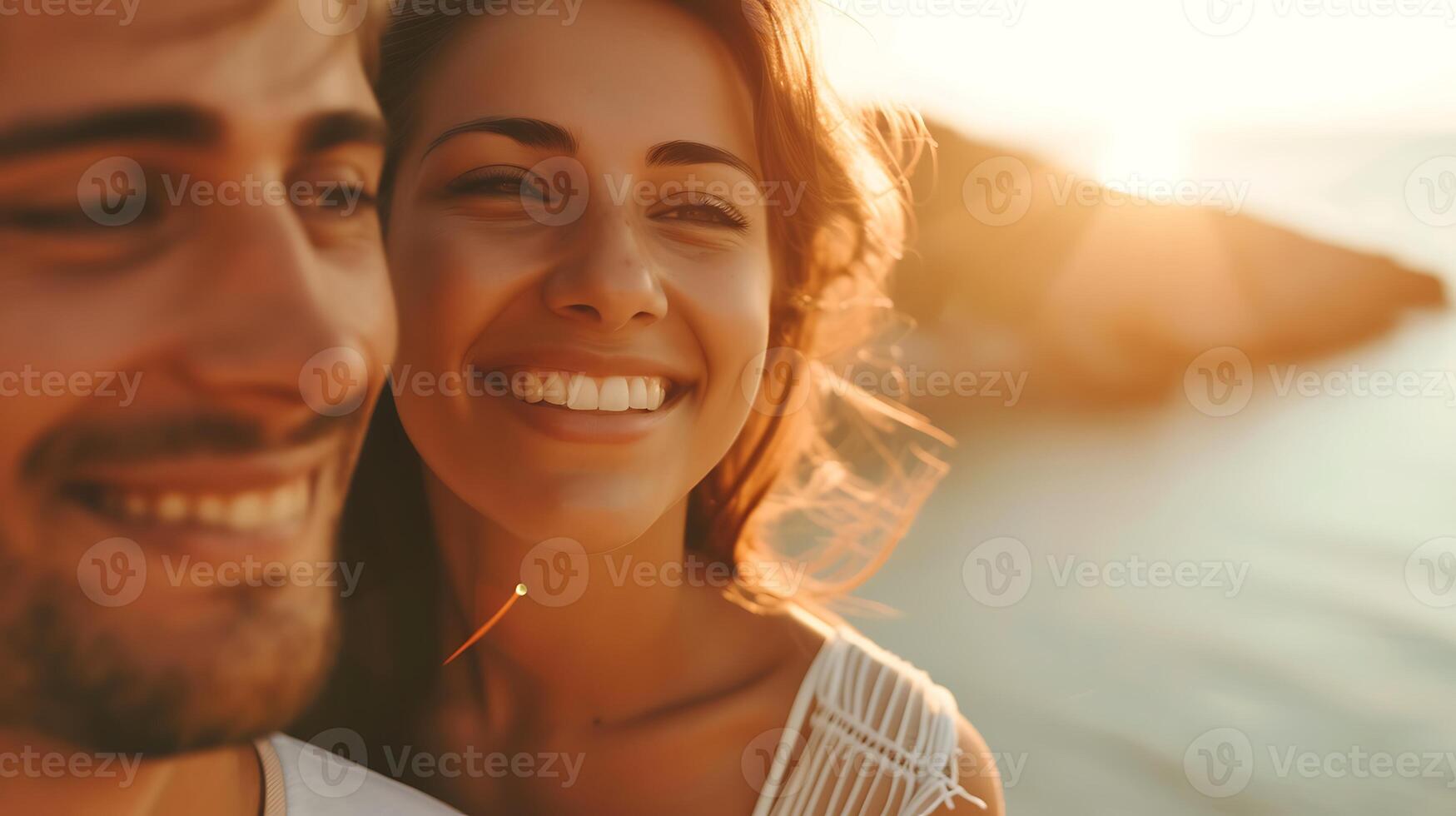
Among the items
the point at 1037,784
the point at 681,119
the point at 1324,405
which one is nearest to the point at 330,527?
the point at 681,119

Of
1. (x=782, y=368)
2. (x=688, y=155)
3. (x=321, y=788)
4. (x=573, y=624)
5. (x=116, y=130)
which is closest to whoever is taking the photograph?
(x=116, y=130)

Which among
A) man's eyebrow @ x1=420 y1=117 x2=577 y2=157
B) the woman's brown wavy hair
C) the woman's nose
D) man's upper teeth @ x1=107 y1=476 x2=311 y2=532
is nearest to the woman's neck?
the woman's brown wavy hair

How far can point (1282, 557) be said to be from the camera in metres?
3.83

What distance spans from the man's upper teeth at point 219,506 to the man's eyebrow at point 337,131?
243mm

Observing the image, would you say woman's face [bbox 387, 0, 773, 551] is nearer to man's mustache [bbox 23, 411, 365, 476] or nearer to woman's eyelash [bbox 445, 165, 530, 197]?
woman's eyelash [bbox 445, 165, 530, 197]

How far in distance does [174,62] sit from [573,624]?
39.5 inches

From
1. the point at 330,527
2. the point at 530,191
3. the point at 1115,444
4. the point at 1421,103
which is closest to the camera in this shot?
the point at 330,527

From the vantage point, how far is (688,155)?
4.30ft

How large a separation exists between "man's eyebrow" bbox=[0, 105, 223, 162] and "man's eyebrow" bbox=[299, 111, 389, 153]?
0.07m

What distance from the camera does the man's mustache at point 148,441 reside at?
763 millimetres

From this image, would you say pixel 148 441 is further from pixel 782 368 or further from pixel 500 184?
pixel 782 368

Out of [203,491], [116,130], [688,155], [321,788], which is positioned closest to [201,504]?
[203,491]

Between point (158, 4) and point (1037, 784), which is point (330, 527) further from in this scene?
point (1037, 784)

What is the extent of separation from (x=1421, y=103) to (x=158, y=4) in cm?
373
